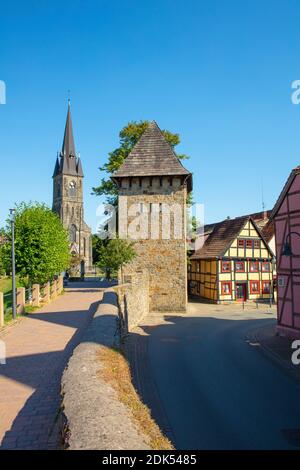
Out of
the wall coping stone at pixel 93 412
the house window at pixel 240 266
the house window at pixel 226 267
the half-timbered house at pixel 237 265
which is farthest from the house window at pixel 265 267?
the wall coping stone at pixel 93 412

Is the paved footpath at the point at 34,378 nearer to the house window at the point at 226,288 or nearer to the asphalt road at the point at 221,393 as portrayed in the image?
the asphalt road at the point at 221,393

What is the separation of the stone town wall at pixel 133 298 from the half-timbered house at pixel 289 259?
6.94m

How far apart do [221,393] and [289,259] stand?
341 inches

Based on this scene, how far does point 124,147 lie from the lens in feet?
103

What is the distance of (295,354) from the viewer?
1474cm

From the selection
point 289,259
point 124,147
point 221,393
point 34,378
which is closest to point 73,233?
point 124,147

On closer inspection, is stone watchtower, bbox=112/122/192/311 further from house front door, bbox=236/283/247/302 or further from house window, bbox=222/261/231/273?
house front door, bbox=236/283/247/302

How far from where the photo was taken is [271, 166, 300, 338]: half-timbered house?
1691cm

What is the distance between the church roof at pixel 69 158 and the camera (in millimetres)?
79438

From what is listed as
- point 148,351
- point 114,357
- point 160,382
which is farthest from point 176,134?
point 114,357

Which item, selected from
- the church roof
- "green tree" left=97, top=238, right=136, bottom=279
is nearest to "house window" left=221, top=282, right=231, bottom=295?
"green tree" left=97, top=238, right=136, bottom=279

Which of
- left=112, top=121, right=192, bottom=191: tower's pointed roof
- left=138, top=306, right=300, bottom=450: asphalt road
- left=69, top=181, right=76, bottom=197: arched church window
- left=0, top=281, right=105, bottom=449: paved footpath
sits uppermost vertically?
left=69, top=181, right=76, bottom=197: arched church window
